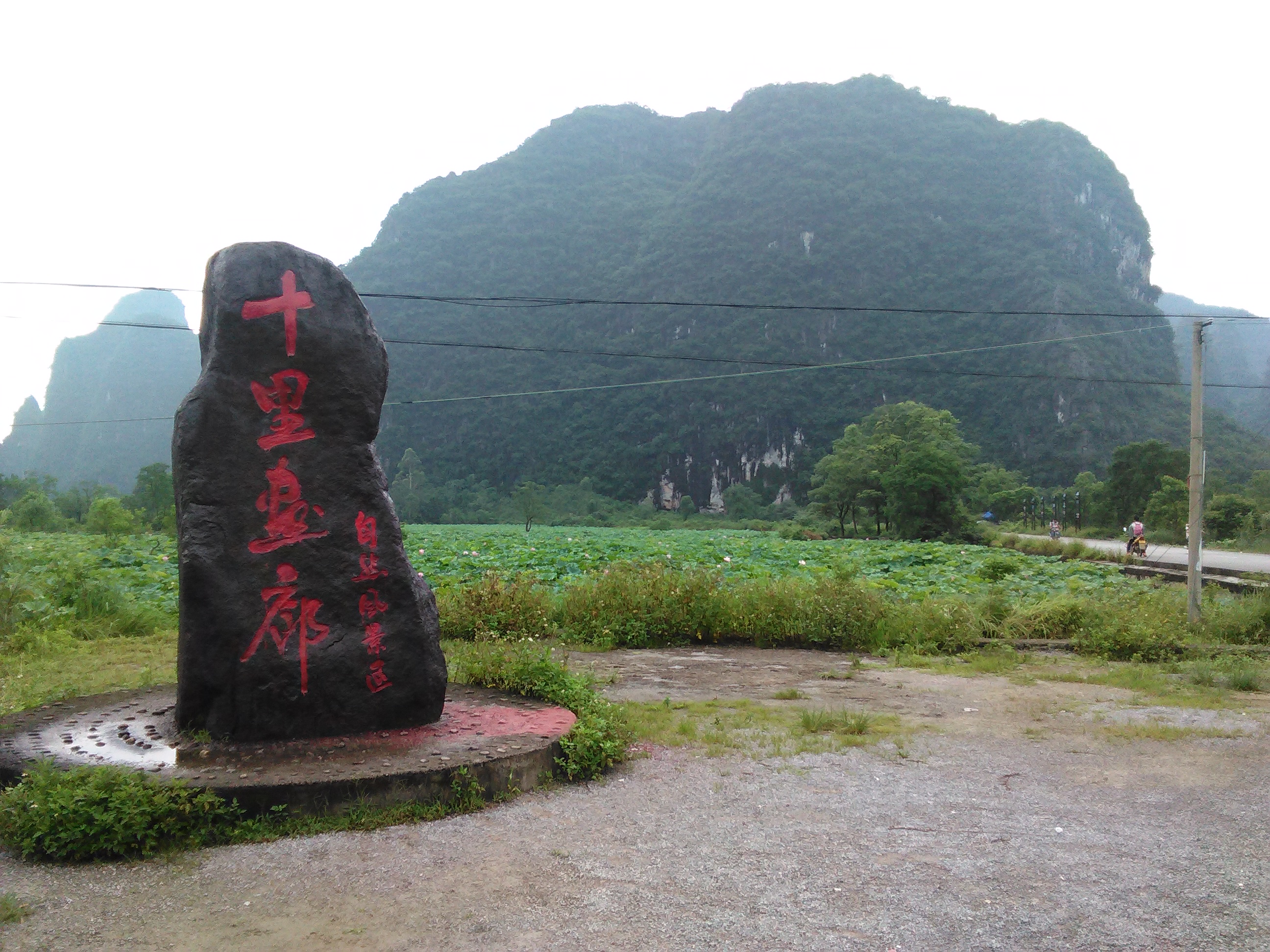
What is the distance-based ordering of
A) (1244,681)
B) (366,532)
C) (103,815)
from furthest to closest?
1. (1244,681)
2. (366,532)
3. (103,815)

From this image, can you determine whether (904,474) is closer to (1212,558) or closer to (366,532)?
(1212,558)

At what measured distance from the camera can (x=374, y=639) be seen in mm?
4000

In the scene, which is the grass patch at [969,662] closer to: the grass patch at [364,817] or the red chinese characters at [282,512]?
the grass patch at [364,817]

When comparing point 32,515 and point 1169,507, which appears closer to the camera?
point 32,515

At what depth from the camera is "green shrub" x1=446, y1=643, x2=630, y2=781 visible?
3.86 meters

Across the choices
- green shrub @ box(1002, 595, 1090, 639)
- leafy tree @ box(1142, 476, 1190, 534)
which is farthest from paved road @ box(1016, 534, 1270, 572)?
green shrub @ box(1002, 595, 1090, 639)

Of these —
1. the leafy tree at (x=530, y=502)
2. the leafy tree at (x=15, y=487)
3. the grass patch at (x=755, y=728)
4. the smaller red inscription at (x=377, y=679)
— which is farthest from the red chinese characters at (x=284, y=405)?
the leafy tree at (x=530, y=502)

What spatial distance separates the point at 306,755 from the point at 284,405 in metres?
1.52

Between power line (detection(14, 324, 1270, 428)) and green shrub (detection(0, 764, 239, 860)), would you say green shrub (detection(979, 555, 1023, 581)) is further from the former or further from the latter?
green shrub (detection(0, 764, 239, 860))

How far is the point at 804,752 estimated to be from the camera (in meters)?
4.38

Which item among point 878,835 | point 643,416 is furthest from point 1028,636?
point 643,416

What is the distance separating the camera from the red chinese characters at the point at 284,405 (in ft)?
12.8

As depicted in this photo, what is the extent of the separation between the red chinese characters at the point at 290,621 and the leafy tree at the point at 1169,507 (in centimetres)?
2555

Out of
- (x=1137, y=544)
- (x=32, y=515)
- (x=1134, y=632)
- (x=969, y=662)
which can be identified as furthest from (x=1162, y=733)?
(x=32, y=515)
